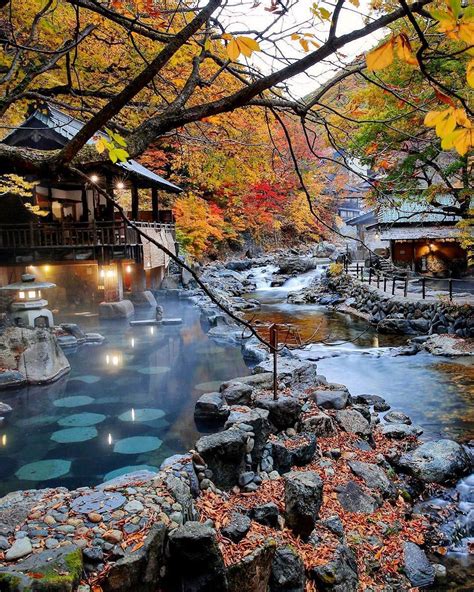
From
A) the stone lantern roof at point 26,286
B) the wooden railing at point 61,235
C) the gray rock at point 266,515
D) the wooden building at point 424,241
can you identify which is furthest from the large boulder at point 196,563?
the wooden building at point 424,241

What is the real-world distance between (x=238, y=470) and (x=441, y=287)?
66.9ft

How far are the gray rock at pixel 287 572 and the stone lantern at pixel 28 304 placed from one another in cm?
960

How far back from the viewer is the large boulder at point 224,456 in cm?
536

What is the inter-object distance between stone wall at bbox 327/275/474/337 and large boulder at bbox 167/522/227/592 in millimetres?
13809

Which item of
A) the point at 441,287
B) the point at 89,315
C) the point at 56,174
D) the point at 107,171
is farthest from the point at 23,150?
the point at 441,287

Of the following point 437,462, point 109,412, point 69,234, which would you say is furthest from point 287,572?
point 69,234

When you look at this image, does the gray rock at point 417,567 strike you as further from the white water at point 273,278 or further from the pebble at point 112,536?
the white water at point 273,278

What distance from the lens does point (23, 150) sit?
8.77 feet

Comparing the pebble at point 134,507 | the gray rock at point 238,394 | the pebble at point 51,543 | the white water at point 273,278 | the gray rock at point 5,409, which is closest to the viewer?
the pebble at point 51,543

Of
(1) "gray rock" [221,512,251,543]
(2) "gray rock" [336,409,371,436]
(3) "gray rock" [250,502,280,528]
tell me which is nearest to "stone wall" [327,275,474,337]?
(2) "gray rock" [336,409,371,436]

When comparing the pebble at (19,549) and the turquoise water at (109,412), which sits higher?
the pebble at (19,549)

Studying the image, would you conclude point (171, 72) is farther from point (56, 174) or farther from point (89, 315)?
point (89, 315)

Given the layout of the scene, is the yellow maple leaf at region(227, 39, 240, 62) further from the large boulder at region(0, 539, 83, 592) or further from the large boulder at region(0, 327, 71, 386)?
the large boulder at region(0, 327, 71, 386)

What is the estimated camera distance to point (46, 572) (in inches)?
118
